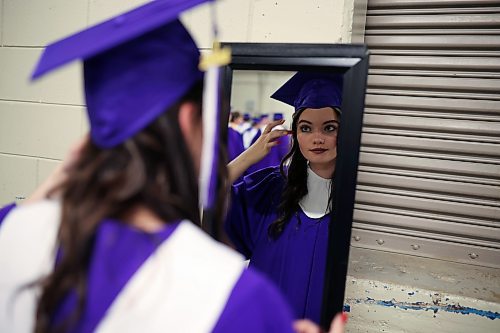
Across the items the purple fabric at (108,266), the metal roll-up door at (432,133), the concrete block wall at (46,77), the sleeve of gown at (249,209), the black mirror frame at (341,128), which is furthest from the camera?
the metal roll-up door at (432,133)

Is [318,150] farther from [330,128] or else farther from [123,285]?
[123,285]

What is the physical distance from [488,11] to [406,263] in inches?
46.7

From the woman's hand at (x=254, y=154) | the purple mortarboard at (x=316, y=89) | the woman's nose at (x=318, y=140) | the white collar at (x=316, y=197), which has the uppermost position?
the purple mortarboard at (x=316, y=89)

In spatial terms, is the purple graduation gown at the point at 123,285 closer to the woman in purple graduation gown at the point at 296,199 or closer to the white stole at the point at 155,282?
the white stole at the point at 155,282

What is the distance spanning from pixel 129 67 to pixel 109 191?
7.7 inches

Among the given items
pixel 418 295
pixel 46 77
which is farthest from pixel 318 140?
pixel 46 77

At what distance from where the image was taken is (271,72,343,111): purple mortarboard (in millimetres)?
1137

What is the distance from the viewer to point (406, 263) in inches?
70.5

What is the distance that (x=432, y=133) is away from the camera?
1.74 m

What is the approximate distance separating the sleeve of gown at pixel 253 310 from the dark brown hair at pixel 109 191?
153mm

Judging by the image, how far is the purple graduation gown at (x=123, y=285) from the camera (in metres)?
0.53

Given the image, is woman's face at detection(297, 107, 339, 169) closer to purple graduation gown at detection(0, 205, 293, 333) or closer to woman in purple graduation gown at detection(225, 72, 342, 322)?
woman in purple graduation gown at detection(225, 72, 342, 322)

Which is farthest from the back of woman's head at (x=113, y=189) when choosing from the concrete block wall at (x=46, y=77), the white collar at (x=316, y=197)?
the concrete block wall at (x=46, y=77)

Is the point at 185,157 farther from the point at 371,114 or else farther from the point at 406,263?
the point at 406,263
